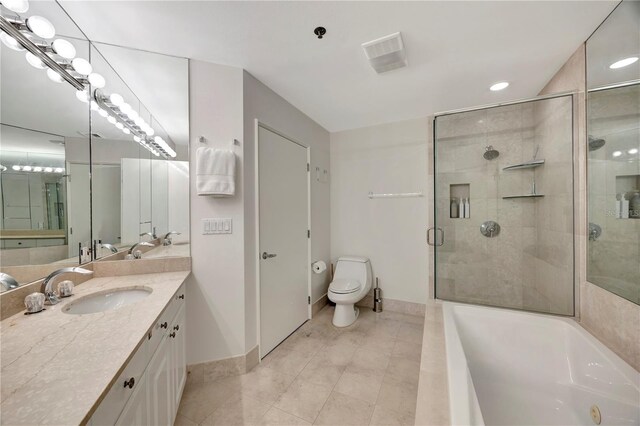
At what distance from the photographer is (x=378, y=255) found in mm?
2994

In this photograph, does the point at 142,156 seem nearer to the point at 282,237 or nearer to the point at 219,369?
the point at 282,237

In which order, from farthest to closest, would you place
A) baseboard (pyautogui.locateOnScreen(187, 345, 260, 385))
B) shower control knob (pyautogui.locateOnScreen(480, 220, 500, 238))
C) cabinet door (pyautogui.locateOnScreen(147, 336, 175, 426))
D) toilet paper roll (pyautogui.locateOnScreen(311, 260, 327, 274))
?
toilet paper roll (pyautogui.locateOnScreen(311, 260, 327, 274)), shower control knob (pyautogui.locateOnScreen(480, 220, 500, 238)), baseboard (pyautogui.locateOnScreen(187, 345, 260, 385)), cabinet door (pyautogui.locateOnScreen(147, 336, 175, 426))

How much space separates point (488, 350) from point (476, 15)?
2.11m

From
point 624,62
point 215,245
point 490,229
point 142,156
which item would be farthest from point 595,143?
point 142,156

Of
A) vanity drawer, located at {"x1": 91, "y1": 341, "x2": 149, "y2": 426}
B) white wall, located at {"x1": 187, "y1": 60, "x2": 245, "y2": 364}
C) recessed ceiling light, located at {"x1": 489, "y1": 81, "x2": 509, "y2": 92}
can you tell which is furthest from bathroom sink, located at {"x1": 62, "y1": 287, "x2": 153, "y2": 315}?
recessed ceiling light, located at {"x1": 489, "y1": 81, "x2": 509, "y2": 92}

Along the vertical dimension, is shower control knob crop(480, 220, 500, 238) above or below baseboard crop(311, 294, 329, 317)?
above

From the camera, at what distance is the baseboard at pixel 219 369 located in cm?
174

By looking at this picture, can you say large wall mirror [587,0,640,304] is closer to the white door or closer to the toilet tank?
the toilet tank

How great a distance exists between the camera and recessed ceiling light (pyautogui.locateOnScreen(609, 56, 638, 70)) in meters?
1.17

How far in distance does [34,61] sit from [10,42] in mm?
127

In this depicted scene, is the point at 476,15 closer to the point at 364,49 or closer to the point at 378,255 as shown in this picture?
the point at 364,49

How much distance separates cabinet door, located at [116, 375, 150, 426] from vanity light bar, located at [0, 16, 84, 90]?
5.27 feet

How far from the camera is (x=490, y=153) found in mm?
2133

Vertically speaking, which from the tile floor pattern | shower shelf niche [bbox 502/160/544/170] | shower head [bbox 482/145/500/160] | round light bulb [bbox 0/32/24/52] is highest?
round light bulb [bbox 0/32/24/52]
